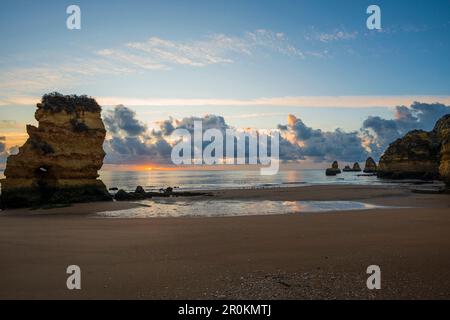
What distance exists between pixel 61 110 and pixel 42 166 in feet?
19.1

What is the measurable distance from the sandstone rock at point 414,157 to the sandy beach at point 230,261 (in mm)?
79830

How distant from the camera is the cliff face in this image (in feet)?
103

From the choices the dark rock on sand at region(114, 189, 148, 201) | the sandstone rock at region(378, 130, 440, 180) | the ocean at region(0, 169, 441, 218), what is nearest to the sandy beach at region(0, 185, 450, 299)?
the ocean at region(0, 169, 441, 218)

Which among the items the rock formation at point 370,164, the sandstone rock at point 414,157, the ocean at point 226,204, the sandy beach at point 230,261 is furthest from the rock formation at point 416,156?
the sandy beach at point 230,261

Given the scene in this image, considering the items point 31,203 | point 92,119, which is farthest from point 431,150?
point 31,203

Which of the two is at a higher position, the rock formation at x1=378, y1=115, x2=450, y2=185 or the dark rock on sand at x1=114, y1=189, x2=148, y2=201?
the rock formation at x1=378, y1=115, x2=450, y2=185

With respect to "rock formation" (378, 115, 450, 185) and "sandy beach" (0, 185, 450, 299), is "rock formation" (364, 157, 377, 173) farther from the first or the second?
"sandy beach" (0, 185, 450, 299)

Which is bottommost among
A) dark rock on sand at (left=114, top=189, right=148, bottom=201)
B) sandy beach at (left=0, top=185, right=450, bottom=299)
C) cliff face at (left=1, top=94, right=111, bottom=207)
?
dark rock on sand at (left=114, top=189, right=148, bottom=201)

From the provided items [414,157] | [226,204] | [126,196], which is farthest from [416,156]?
[126,196]

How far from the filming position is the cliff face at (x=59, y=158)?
31.3 metres

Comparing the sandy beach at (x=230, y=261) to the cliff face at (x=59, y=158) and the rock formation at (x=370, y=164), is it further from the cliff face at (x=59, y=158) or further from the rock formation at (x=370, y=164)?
the rock formation at (x=370, y=164)

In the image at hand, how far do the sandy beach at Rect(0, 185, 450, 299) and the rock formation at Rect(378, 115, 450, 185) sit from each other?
259 ft

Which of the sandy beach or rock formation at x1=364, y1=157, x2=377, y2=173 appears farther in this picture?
rock formation at x1=364, y1=157, x2=377, y2=173
